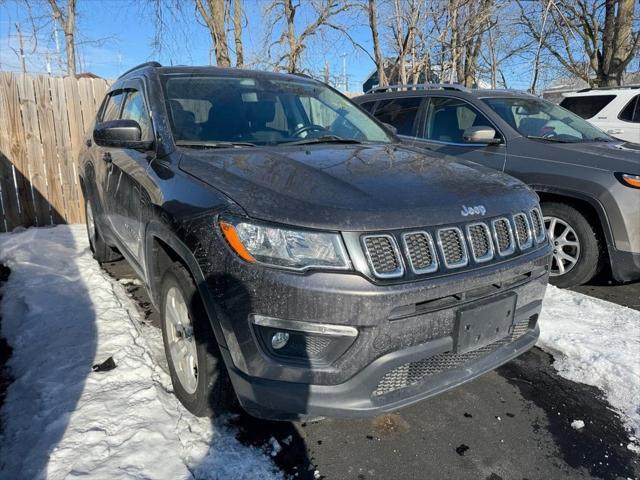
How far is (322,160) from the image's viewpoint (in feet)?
8.00

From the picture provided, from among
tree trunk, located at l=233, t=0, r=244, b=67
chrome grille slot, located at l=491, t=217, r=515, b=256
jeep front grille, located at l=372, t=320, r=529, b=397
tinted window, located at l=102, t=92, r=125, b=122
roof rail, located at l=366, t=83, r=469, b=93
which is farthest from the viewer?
tree trunk, located at l=233, t=0, r=244, b=67

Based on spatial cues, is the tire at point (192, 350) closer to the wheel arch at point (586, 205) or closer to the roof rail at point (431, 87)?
the wheel arch at point (586, 205)

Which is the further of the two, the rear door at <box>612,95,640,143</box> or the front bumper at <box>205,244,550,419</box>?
the rear door at <box>612,95,640,143</box>

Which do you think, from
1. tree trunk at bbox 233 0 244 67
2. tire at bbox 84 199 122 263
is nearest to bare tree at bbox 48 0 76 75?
tree trunk at bbox 233 0 244 67

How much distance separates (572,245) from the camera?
424 cm

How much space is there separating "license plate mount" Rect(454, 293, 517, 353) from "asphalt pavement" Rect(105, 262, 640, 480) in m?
0.60

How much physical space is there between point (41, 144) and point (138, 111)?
397 cm

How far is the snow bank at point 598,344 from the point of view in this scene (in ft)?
9.11

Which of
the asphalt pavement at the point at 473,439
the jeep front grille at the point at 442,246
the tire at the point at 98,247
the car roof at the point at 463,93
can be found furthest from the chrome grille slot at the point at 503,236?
the tire at the point at 98,247

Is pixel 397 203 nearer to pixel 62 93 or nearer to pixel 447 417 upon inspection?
pixel 447 417

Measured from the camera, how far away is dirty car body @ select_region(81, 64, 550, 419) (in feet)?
5.86

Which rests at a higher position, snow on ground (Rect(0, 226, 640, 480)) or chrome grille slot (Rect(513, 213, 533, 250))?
chrome grille slot (Rect(513, 213, 533, 250))

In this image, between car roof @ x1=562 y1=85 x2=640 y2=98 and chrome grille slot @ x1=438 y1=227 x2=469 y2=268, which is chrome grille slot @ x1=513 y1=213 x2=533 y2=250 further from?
car roof @ x1=562 y1=85 x2=640 y2=98

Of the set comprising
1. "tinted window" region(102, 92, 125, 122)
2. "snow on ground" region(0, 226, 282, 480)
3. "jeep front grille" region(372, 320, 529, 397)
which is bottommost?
"snow on ground" region(0, 226, 282, 480)
